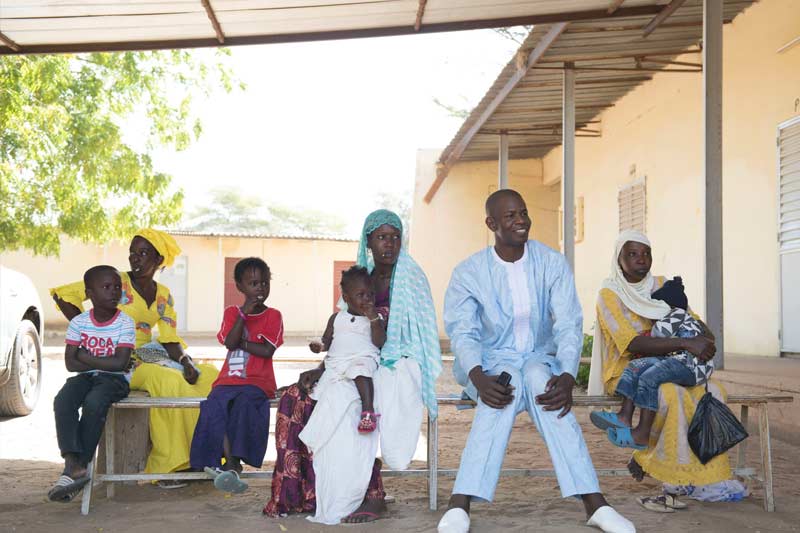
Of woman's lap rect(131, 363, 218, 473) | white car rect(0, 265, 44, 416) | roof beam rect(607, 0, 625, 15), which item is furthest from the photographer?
white car rect(0, 265, 44, 416)

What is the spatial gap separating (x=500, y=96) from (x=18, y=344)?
698 centimetres

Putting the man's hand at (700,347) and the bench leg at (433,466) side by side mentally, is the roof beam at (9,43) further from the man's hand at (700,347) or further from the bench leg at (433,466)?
the man's hand at (700,347)

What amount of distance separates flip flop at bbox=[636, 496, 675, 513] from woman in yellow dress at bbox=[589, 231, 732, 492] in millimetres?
115

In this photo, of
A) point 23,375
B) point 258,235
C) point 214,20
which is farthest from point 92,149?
point 258,235

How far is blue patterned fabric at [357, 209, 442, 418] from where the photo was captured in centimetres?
443

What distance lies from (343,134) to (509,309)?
69.1m

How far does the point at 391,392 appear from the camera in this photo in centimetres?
433

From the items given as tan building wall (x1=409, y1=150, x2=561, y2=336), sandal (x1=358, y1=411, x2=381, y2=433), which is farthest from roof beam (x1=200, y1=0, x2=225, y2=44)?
tan building wall (x1=409, y1=150, x2=561, y2=336)

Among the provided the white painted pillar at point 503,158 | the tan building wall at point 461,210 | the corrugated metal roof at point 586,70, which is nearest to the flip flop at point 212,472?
the corrugated metal roof at point 586,70

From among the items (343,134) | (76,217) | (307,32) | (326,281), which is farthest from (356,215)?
(307,32)

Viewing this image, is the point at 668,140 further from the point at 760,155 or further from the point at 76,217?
the point at 76,217

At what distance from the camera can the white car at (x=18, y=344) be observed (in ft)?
24.5

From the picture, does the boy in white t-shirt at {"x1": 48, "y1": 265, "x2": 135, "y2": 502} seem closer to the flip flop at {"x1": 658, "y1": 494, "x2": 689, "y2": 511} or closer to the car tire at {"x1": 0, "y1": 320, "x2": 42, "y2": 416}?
the flip flop at {"x1": 658, "y1": 494, "x2": 689, "y2": 511}

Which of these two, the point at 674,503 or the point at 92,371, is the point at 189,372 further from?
the point at 674,503
